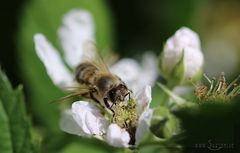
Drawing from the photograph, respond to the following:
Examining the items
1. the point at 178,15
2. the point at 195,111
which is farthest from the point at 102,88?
the point at 178,15

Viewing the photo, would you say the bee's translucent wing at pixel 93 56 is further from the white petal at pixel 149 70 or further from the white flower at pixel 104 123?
the white flower at pixel 104 123

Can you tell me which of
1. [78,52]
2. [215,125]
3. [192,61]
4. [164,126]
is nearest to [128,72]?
[78,52]

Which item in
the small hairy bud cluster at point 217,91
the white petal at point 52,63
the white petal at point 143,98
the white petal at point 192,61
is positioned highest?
the white petal at point 52,63

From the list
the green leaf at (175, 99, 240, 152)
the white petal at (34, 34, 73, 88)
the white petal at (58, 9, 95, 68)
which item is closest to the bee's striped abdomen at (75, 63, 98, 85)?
the white petal at (34, 34, 73, 88)

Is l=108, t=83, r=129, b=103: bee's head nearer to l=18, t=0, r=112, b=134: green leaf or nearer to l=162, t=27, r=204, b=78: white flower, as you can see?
l=162, t=27, r=204, b=78: white flower

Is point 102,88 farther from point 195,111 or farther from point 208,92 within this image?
point 195,111

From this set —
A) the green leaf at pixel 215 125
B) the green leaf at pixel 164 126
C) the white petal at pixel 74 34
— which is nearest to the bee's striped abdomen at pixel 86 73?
the white petal at pixel 74 34
